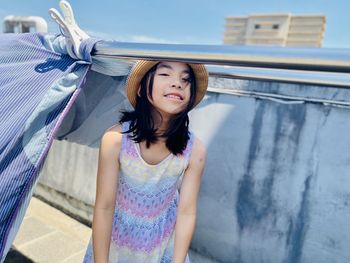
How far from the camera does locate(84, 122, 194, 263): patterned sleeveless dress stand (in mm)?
1265

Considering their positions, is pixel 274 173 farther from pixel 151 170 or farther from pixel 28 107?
pixel 28 107

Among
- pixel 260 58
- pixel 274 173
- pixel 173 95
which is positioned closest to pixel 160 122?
pixel 173 95

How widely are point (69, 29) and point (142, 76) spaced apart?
352mm

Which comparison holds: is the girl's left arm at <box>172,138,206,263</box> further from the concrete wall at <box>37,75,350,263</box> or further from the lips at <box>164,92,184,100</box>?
the concrete wall at <box>37,75,350,263</box>

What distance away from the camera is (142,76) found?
1.24 m

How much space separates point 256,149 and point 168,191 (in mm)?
1189

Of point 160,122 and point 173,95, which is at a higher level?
point 173,95

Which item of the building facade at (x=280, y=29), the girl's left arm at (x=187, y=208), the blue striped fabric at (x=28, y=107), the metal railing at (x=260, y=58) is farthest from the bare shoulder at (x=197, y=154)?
the building facade at (x=280, y=29)

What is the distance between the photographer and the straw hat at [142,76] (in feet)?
3.91

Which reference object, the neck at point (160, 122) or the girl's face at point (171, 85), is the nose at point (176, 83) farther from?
the neck at point (160, 122)

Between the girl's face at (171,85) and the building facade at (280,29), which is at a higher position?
the building facade at (280,29)

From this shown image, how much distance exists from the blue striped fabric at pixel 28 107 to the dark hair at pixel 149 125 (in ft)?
0.90

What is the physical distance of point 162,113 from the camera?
1.29 m

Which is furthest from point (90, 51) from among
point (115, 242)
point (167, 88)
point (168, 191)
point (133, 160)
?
point (115, 242)
